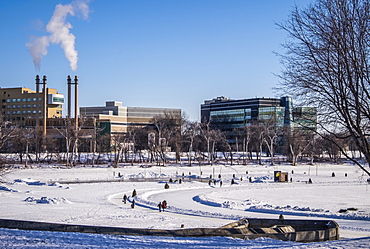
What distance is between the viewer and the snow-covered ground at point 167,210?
18500mm

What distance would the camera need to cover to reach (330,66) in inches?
647

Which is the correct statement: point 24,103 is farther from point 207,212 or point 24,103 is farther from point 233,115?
point 207,212

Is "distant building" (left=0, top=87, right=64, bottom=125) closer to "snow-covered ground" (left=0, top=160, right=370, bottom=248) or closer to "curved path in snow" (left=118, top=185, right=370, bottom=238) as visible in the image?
"snow-covered ground" (left=0, top=160, right=370, bottom=248)

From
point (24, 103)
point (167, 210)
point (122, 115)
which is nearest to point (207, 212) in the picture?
point (167, 210)

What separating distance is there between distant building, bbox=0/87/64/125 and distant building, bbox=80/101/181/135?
30.2 feet

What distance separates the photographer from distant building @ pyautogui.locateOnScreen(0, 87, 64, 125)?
144000mm

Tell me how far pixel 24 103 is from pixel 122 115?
1263 inches

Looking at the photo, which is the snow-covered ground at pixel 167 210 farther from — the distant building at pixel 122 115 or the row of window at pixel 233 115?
the row of window at pixel 233 115

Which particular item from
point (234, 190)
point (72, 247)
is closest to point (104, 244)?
point (72, 247)

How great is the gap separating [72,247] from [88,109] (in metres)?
158

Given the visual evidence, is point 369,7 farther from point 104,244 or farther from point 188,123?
point 188,123

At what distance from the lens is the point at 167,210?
126 ft

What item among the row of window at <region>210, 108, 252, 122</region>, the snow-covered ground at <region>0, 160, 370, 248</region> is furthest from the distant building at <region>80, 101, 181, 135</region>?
the snow-covered ground at <region>0, 160, 370, 248</region>

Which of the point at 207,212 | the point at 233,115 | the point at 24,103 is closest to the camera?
the point at 207,212
